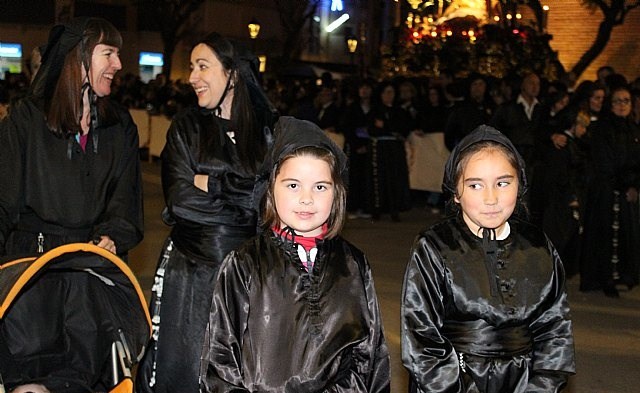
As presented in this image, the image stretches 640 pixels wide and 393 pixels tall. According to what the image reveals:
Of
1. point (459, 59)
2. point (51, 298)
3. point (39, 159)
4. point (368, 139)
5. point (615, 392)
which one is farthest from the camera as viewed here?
point (459, 59)

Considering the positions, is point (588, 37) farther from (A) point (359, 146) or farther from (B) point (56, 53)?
(B) point (56, 53)

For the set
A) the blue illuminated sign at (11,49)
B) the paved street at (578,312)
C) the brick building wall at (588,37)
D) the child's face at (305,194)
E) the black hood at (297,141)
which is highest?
the brick building wall at (588,37)

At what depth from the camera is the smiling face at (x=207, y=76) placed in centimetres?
490

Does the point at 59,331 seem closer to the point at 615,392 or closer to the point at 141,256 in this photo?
the point at 615,392

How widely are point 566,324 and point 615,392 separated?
9.57ft

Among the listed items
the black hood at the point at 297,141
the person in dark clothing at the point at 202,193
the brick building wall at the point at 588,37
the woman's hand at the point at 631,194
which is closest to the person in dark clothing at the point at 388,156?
the woman's hand at the point at 631,194

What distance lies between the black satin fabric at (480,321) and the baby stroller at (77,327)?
110cm

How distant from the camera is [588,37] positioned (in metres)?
26.2

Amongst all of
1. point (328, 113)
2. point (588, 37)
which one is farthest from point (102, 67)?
point (588, 37)

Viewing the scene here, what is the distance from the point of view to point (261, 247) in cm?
350

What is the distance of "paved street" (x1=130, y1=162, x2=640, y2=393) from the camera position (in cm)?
659

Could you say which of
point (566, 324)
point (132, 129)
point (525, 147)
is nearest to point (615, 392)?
point (566, 324)

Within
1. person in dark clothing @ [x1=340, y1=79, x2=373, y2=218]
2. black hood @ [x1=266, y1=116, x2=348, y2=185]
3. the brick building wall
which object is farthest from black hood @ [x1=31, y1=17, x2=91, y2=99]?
the brick building wall

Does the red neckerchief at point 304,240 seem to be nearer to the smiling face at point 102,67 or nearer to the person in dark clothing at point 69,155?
the person in dark clothing at point 69,155
